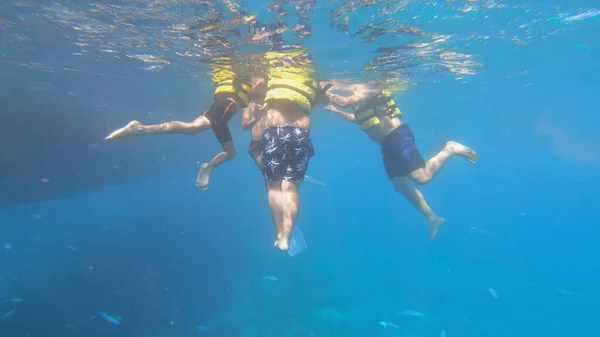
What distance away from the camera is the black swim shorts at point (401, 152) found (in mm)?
9375

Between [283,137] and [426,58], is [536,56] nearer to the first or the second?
[426,58]

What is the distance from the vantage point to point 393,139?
962 cm

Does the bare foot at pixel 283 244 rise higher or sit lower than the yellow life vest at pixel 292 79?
lower

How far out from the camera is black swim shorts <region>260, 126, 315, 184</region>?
Answer: 19.9ft

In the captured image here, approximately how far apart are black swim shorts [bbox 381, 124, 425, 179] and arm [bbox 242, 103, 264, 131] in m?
4.06

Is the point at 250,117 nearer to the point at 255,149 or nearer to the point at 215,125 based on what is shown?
the point at 255,149

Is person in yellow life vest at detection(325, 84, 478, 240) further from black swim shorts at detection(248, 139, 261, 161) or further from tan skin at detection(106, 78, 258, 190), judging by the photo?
tan skin at detection(106, 78, 258, 190)

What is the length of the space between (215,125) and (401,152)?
5.39m

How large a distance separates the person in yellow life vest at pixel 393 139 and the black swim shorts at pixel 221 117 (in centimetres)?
348

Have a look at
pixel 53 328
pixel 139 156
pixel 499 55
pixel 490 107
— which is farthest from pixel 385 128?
pixel 490 107

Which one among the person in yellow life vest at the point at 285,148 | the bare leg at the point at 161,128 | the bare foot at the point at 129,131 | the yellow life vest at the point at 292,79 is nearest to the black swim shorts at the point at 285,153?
A: the person in yellow life vest at the point at 285,148

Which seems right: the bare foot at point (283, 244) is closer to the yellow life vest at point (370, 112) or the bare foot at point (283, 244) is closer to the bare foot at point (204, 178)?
the bare foot at point (204, 178)

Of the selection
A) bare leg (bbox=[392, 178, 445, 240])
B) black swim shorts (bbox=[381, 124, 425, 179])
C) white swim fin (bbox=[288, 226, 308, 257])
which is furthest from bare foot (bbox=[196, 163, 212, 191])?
bare leg (bbox=[392, 178, 445, 240])

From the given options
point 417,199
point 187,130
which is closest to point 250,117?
point 187,130
